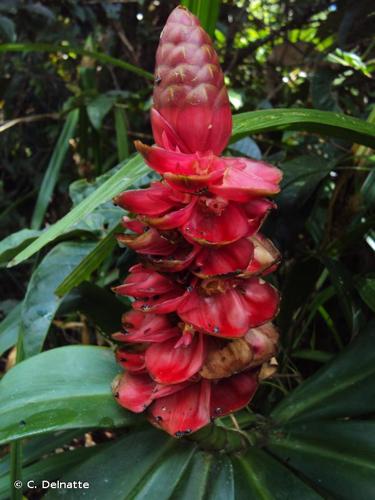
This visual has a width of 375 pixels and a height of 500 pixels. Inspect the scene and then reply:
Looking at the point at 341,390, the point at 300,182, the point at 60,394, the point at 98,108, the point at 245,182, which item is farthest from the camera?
the point at 98,108

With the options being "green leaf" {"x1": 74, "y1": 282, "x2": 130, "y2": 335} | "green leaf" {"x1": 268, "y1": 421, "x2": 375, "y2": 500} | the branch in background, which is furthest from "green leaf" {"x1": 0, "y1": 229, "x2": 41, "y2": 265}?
the branch in background

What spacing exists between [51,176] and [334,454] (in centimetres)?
→ 97

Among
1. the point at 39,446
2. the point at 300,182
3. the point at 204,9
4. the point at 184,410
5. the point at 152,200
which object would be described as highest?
the point at 204,9

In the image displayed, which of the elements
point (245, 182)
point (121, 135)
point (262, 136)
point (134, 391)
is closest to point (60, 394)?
point (134, 391)

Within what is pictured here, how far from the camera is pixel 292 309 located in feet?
2.60

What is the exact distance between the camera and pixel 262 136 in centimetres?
131

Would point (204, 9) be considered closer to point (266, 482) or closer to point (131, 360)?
point (131, 360)

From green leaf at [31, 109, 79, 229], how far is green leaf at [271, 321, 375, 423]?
0.80 meters

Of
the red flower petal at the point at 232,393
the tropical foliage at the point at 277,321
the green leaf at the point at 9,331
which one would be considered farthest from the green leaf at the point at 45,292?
the red flower petal at the point at 232,393

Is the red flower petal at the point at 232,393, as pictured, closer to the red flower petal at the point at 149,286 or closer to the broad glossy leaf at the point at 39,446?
the red flower petal at the point at 149,286

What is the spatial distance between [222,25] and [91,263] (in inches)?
45.0

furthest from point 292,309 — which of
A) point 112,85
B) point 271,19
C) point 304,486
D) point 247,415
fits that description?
point 271,19

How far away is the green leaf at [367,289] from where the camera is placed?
2.17 feet

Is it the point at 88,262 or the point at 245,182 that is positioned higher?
the point at 245,182
